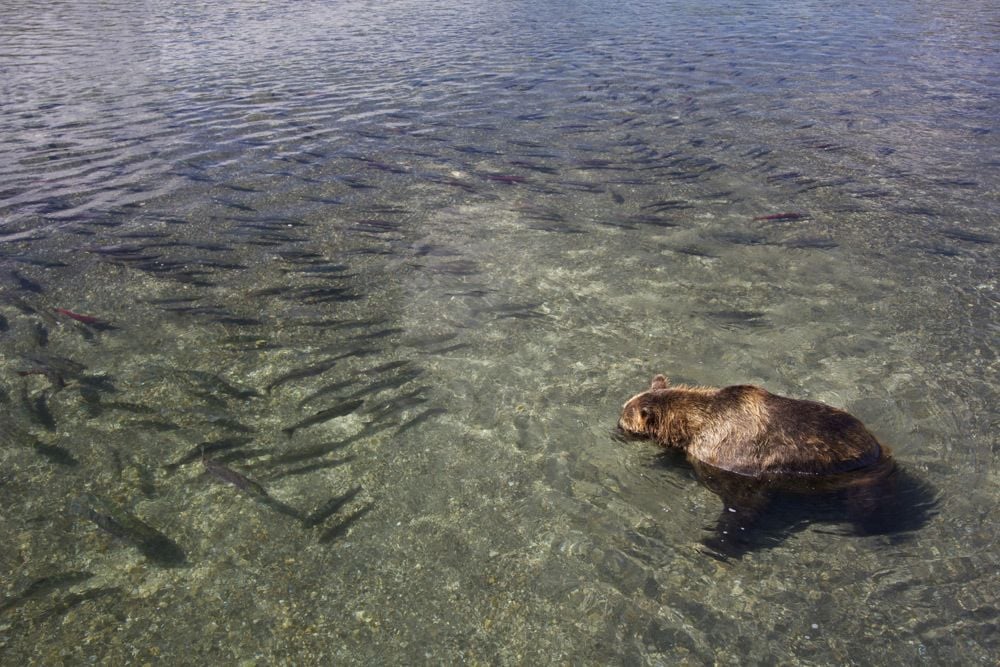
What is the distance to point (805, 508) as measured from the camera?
4.74 metres

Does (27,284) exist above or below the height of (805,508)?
below

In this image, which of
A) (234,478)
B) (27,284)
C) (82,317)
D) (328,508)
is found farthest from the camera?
(27,284)

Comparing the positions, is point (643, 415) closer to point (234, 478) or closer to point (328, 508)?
point (328, 508)

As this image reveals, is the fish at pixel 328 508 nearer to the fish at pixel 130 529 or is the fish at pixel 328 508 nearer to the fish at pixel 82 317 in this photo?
the fish at pixel 130 529

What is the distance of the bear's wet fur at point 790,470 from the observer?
4684 millimetres

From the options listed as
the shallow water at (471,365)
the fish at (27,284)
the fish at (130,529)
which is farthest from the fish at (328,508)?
the fish at (27,284)

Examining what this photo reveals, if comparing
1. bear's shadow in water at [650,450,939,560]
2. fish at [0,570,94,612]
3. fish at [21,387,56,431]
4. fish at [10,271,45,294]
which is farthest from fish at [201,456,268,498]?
fish at [10,271,45,294]

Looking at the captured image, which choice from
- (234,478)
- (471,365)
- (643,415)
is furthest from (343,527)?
(643,415)

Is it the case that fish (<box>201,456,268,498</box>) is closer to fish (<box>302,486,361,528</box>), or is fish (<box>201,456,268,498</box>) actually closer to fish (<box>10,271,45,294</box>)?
fish (<box>302,486,361,528</box>)

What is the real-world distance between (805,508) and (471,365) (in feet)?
10.6

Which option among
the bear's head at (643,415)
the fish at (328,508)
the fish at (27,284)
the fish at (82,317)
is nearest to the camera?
the fish at (328,508)

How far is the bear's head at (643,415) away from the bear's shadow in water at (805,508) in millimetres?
658

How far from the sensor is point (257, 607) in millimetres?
4262

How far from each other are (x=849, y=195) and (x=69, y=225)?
11.9 meters
